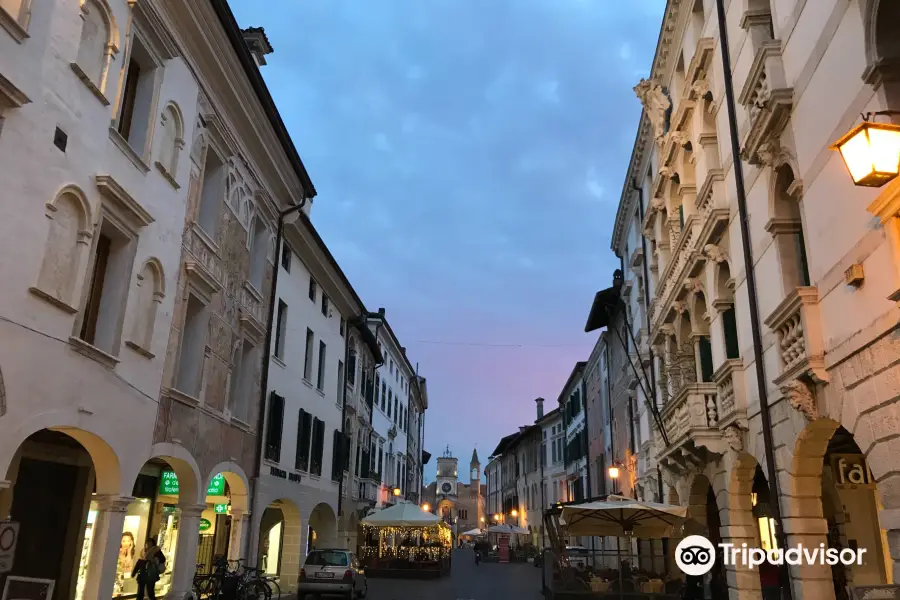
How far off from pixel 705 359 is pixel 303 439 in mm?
13454

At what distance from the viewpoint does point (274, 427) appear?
21000 millimetres

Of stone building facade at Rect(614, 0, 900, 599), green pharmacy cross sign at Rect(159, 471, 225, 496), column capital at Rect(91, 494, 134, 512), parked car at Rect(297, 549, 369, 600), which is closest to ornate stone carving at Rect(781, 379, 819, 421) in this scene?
stone building facade at Rect(614, 0, 900, 599)

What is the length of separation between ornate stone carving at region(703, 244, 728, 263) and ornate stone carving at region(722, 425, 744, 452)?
3.45m

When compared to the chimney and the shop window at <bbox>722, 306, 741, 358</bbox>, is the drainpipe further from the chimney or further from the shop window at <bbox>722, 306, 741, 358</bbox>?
the chimney

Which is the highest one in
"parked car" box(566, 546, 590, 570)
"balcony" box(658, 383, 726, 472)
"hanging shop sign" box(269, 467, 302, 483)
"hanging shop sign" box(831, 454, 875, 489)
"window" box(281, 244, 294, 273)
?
"window" box(281, 244, 294, 273)

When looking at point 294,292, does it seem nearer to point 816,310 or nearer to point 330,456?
point 330,456

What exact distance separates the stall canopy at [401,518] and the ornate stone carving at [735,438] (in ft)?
57.5

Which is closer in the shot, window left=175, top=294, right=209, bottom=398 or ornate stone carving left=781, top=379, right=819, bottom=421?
ornate stone carving left=781, top=379, right=819, bottom=421

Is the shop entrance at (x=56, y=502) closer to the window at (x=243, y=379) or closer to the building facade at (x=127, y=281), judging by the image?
the building facade at (x=127, y=281)

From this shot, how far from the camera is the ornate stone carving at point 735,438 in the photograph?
44.7 ft

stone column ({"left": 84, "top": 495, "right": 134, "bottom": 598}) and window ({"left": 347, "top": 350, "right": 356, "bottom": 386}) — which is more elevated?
window ({"left": 347, "top": 350, "right": 356, "bottom": 386})

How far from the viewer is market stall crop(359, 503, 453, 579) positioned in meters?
29.2

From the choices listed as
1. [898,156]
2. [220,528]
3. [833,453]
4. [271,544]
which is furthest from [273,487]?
[898,156]

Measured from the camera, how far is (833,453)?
1269 centimetres
